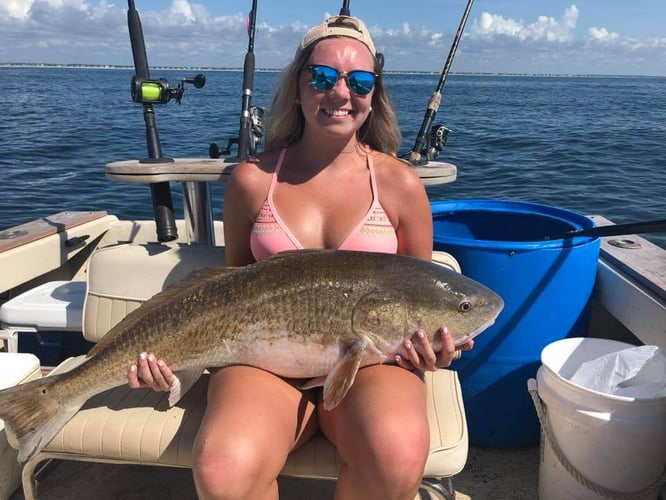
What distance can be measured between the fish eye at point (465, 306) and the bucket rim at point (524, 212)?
0.83 m

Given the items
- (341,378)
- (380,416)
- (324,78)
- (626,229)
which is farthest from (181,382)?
(626,229)

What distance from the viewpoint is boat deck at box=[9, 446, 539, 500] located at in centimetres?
311

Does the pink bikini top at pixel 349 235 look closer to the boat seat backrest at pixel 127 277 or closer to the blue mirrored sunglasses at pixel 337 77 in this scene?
the blue mirrored sunglasses at pixel 337 77

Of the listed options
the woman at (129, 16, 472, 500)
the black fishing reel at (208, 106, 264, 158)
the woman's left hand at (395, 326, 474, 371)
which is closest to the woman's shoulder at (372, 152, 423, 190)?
the woman at (129, 16, 472, 500)

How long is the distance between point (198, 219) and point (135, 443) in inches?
67.6

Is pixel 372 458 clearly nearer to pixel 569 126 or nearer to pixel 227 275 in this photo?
pixel 227 275

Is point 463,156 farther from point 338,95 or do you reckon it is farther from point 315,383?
point 315,383

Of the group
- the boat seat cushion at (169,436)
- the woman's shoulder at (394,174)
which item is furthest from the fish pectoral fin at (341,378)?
the woman's shoulder at (394,174)

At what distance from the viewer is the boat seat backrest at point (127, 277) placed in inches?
131

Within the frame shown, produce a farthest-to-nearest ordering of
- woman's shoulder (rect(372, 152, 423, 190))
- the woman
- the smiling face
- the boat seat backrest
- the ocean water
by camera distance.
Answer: the ocean water < the boat seat backrest < woman's shoulder (rect(372, 152, 423, 190)) < the smiling face < the woman

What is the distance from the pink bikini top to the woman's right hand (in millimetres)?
681

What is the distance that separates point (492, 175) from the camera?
15062mm

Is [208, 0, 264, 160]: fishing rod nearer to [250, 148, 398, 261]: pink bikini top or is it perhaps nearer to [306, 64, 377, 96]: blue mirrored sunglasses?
[250, 148, 398, 261]: pink bikini top

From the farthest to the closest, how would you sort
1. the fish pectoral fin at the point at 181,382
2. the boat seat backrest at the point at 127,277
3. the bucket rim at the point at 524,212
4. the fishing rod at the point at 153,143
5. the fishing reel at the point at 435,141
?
the fishing reel at the point at 435,141
the fishing rod at the point at 153,143
the boat seat backrest at the point at 127,277
the bucket rim at the point at 524,212
the fish pectoral fin at the point at 181,382
